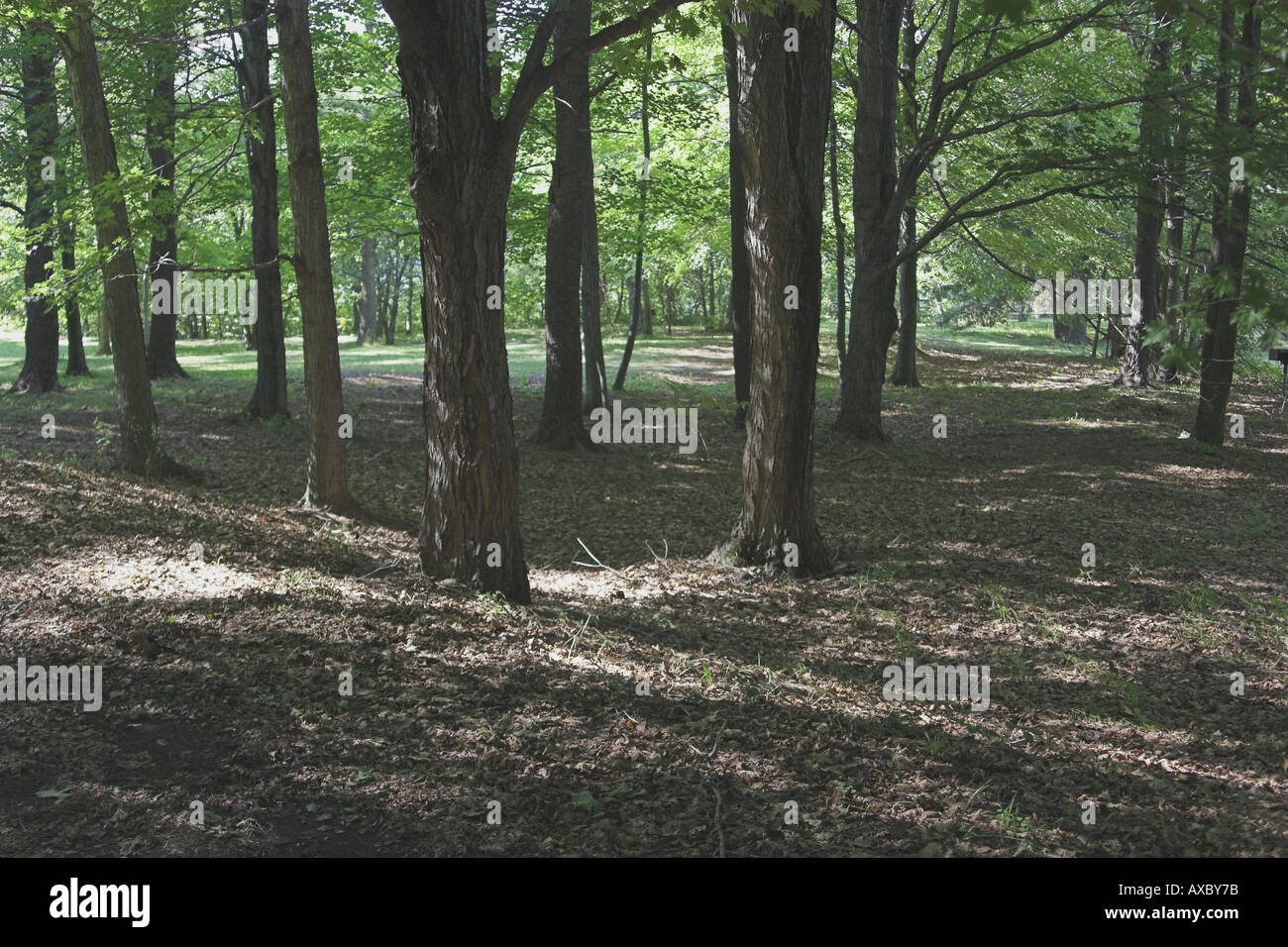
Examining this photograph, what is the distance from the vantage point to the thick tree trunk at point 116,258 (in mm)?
9125

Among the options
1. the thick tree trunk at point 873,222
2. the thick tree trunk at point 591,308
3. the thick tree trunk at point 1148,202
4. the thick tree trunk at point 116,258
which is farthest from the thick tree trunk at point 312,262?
the thick tree trunk at point 1148,202

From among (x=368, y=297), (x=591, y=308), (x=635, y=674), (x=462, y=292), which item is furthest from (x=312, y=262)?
(x=368, y=297)

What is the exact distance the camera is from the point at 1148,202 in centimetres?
1318

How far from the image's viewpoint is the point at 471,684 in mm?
5730

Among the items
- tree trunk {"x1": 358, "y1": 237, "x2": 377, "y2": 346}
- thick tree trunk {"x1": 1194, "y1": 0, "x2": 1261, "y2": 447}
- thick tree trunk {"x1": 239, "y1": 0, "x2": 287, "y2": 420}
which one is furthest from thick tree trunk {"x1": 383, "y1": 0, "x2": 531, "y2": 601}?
A: tree trunk {"x1": 358, "y1": 237, "x2": 377, "y2": 346}

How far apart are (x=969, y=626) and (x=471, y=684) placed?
369 centimetres

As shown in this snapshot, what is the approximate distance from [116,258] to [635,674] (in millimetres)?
6901

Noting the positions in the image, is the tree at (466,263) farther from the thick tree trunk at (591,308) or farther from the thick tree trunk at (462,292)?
the thick tree trunk at (591,308)

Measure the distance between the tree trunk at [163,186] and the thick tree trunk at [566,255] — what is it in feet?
15.1

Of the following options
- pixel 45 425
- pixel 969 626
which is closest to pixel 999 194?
pixel 969 626

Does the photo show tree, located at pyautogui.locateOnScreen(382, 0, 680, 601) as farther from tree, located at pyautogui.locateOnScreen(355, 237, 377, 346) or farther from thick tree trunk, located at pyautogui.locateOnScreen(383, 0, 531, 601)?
tree, located at pyautogui.locateOnScreen(355, 237, 377, 346)
